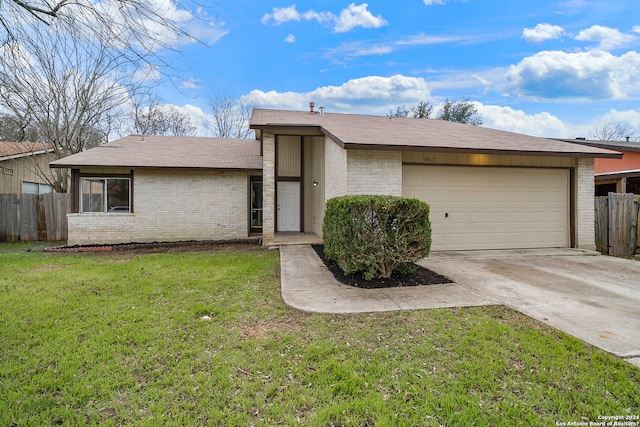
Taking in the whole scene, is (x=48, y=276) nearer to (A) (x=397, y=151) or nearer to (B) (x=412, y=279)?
(B) (x=412, y=279)

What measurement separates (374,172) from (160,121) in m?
23.1

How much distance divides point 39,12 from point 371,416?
5.29 metres

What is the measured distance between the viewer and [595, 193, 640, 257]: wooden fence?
8.30m

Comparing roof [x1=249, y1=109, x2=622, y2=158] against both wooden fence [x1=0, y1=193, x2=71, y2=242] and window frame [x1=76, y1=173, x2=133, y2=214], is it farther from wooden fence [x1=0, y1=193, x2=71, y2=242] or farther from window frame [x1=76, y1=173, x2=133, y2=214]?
wooden fence [x1=0, y1=193, x2=71, y2=242]

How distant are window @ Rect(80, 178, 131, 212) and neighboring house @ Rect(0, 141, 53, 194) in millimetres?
6891

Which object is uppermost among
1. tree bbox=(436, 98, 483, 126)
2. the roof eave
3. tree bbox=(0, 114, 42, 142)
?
tree bbox=(436, 98, 483, 126)

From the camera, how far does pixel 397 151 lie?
7.68 meters

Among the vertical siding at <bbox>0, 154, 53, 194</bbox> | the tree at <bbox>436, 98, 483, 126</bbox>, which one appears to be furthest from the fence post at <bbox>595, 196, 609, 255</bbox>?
the vertical siding at <bbox>0, 154, 53, 194</bbox>

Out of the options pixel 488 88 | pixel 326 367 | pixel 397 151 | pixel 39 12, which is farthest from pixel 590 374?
pixel 488 88

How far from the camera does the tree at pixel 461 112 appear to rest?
2622 centimetres

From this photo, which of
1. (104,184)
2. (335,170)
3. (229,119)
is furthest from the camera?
(229,119)

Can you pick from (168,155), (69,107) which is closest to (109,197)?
(168,155)

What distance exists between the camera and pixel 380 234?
503 centimetres

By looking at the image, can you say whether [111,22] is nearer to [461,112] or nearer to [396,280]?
[396,280]
